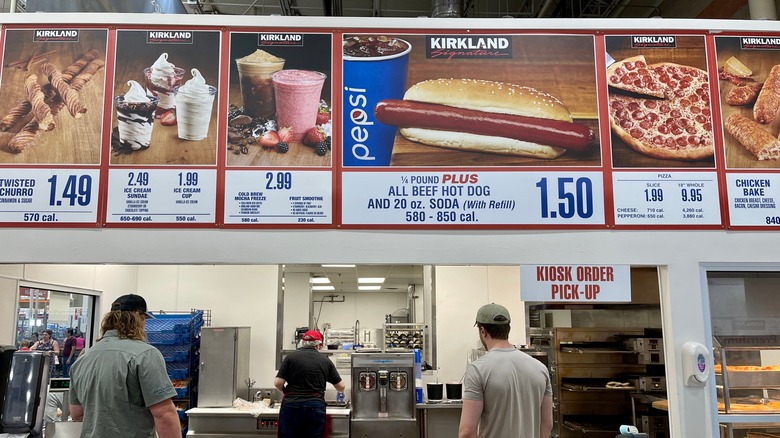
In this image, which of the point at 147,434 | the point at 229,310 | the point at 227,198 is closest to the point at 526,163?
the point at 227,198

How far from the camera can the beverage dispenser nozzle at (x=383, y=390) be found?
6.54 meters

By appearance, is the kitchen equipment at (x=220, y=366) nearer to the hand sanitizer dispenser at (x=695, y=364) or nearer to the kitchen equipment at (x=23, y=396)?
the kitchen equipment at (x=23, y=396)

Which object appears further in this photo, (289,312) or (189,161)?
(289,312)

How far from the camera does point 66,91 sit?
3.97 meters

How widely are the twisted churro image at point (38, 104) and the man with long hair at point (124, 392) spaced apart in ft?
5.51

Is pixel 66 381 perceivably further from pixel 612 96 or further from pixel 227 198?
pixel 612 96

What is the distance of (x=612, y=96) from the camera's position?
13.3 ft

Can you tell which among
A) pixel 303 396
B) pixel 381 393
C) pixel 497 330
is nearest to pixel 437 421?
A: pixel 381 393

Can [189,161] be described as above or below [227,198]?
above

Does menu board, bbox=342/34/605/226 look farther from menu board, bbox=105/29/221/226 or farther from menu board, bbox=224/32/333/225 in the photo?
menu board, bbox=105/29/221/226

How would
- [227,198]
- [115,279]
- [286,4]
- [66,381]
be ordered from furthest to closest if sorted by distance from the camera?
[286,4] → [115,279] → [66,381] → [227,198]

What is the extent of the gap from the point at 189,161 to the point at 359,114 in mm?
1114
